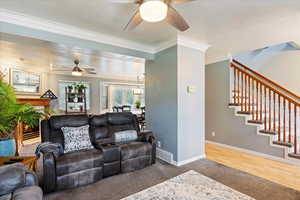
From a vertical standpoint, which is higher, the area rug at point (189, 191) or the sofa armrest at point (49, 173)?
the sofa armrest at point (49, 173)

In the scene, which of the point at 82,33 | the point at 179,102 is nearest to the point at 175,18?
the point at 179,102

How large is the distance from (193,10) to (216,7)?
0.99ft

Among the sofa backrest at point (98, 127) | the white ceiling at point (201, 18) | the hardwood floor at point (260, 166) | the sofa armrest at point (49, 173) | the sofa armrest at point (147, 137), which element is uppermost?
the white ceiling at point (201, 18)

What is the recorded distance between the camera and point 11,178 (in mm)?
1411

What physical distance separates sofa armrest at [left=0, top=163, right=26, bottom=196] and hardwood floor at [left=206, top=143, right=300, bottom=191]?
321 cm

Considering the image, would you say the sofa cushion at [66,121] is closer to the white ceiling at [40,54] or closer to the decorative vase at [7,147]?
the decorative vase at [7,147]

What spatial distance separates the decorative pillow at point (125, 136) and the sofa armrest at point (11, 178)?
1.63m

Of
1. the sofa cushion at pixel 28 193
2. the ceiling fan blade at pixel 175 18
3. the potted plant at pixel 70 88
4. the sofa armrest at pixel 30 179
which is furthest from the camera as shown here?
the potted plant at pixel 70 88

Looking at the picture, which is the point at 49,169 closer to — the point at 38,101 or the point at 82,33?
the point at 82,33

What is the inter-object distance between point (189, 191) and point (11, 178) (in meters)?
2.00

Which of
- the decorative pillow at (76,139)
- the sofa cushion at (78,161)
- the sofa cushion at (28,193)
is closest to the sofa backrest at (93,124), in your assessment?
the decorative pillow at (76,139)

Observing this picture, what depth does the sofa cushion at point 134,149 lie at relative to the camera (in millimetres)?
2699

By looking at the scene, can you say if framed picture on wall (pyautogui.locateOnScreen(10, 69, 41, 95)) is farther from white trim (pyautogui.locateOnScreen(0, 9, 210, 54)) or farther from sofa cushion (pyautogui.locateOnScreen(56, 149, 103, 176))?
sofa cushion (pyautogui.locateOnScreen(56, 149, 103, 176))

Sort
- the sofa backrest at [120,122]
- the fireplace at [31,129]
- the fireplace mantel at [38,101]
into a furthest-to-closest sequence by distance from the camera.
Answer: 1. the fireplace mantel at [38,101]
2. the fireplace at [31,129]
3. the sofa backrest at [120,122]
